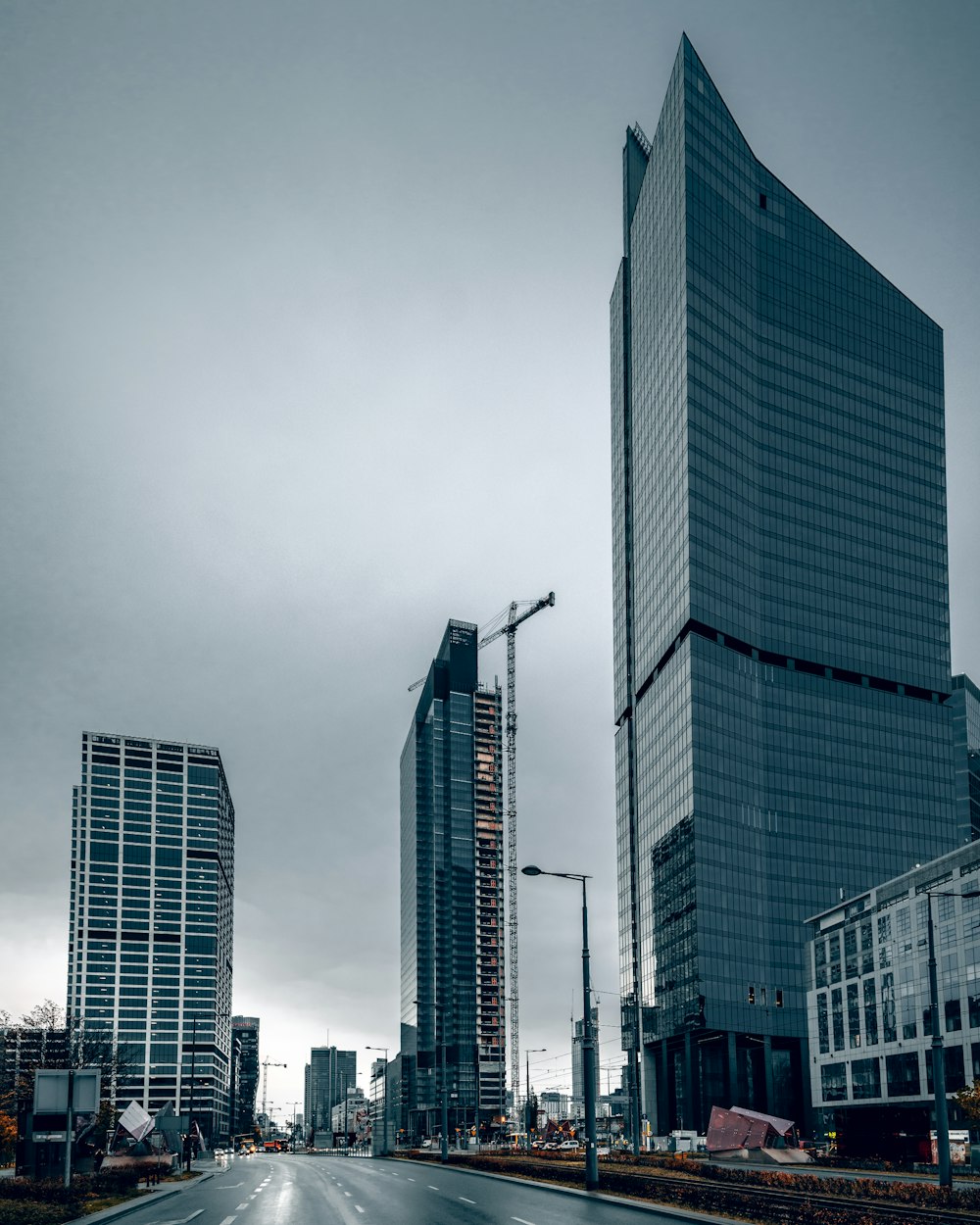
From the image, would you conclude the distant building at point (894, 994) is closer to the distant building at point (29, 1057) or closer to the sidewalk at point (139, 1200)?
the sidewalk at point (139, 1200)

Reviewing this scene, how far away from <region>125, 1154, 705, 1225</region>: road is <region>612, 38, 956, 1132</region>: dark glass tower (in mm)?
108109

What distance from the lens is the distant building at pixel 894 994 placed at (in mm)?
109000

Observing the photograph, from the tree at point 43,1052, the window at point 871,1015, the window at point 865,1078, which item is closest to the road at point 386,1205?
the tree at point 43,1052

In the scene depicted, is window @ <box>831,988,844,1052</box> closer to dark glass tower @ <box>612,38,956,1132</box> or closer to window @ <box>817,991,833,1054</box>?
window @ <box>817,991,833,1054</box>

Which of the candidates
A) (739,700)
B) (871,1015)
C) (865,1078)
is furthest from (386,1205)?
(739,700)

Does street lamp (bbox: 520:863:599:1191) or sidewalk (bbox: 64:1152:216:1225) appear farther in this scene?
street lamp (bbox: 520:863:599:1191)

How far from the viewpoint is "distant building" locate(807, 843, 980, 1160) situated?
109 meters

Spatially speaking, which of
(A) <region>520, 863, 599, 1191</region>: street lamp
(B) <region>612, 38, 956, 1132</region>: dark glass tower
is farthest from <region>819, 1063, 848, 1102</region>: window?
(A) <region>520, 863, 599, 1191</region>: street lamp

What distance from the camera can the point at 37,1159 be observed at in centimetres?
4975

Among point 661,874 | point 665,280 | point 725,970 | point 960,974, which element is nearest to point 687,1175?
point 960,974

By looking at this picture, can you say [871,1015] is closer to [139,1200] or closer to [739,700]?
[739,700]

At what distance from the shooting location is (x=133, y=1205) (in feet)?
140

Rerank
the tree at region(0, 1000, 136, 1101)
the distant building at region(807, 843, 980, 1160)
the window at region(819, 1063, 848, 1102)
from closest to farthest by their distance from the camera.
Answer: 1. the distant building at region(807, 843, 980, 1160)
2. the tree at region(0, 1000, 136, 1101)
3. the window at region(819, 1063, 848, 1102)

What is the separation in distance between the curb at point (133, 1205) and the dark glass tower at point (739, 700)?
10772 cm
